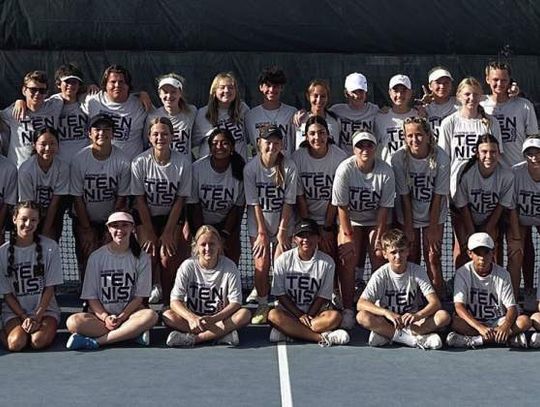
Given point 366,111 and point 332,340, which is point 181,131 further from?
point 332,340

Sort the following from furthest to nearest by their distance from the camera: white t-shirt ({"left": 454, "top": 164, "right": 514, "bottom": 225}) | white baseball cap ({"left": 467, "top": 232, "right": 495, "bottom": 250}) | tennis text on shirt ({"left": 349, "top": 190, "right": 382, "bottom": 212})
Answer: white t-shirt ({"left": 454, "top": 164, "right": 514, "bottom": 225}) → tennis text on shirt ({"left": 349, "top": 190, "right": 382, "bottom": 212}) → white baseball cap ({"left": 467, "top": 232, "right": 495, "bottom": 250})

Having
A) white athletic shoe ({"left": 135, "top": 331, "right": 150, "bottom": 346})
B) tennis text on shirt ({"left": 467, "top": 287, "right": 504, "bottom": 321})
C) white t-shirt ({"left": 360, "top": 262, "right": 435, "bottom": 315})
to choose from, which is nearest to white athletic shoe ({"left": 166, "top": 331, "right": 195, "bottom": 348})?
white athletic shoe ({"left": 135, "top": 331, "right": 150, "bottom": 346})

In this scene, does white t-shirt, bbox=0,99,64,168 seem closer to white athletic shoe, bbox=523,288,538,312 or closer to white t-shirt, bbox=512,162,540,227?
white t-shirt, bbox=512,162,540,227

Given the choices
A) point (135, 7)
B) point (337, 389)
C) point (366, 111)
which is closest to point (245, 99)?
point (135, 7)

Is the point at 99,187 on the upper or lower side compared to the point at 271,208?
upper

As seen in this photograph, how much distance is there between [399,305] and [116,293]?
1.66 meters

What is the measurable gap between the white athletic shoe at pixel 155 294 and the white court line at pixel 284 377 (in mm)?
1153

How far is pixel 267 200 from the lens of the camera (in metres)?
6.74

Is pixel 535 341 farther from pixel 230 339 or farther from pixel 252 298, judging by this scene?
pixel 252 298

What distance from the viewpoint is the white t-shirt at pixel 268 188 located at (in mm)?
6688

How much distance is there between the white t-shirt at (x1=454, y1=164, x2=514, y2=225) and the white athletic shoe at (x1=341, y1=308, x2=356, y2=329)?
98cm

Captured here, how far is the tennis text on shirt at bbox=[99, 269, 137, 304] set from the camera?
249 inches

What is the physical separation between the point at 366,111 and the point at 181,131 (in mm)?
1240

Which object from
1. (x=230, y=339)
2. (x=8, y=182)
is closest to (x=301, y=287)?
(x=230, y=339)
